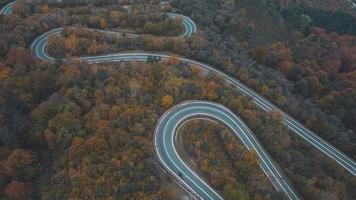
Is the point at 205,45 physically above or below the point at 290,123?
above

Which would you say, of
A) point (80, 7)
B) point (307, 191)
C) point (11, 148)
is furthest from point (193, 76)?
point (80, 7)

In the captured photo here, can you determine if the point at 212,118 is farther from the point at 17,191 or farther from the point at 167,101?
the point at 17,191

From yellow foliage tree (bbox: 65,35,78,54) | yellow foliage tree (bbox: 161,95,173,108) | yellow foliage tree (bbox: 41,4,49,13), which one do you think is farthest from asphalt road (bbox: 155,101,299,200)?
yellow foliage tree (bbox: 41,4,49,13)

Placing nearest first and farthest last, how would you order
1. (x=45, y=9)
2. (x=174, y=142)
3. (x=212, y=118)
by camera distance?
(x=174, y=142), (x=212, y=118), (x=45, y=9)

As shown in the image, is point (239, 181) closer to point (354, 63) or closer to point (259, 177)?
point (259, 177)

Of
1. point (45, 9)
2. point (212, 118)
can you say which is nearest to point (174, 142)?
point (212, 118)

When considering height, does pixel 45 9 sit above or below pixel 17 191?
above

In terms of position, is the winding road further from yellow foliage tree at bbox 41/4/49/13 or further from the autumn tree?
the autumn tree

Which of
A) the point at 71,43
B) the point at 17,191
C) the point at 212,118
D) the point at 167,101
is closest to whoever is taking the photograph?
the point at 17,191

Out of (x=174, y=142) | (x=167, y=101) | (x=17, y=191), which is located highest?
(x=167, y=101)

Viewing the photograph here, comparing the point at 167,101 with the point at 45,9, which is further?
the point at 45,9
